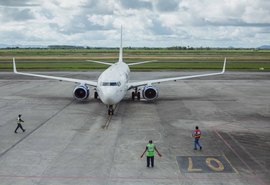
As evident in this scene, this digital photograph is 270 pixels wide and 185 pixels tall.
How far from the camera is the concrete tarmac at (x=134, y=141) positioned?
591 inches

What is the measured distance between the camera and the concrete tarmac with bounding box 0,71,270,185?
15.0 metres

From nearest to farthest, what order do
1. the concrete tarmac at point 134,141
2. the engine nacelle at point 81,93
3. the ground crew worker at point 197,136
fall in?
the concrete tarmac at point 134,141, the ground crew worker at point 197,136, the engine nacelle at point 81,93

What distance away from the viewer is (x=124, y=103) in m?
34.4

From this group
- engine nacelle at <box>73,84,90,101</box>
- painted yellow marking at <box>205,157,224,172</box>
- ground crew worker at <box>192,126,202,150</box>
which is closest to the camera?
painted yellow marking at <box>205,157,224,172</box>

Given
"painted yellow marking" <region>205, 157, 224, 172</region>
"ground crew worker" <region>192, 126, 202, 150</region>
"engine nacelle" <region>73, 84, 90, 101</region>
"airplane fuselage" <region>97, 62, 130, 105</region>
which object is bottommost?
"painted yellow marking" <region>205, 157, 224, 172</region>

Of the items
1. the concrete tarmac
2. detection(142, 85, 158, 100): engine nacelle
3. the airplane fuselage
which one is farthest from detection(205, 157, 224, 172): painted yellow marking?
detection(142, 85, 158, 100): engine nacelle

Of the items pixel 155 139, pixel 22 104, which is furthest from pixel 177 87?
pixel 155 139

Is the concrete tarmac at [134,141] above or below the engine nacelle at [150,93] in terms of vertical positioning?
below

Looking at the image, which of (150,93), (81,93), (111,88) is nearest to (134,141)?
(111,88)

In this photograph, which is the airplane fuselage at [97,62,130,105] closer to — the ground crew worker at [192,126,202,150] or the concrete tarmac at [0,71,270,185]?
the concrete tarmac at [0,71,270,185]

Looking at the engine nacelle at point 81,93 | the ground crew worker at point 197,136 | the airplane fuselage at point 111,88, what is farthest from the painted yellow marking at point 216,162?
the engine nacelle at point 81,93

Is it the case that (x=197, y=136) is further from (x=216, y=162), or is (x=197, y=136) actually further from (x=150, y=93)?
(x=150, y=93)

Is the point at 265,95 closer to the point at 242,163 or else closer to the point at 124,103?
the point at 124,103

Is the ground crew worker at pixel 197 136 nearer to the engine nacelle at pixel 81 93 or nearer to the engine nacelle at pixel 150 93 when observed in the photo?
Result: the engine nacelle at pixel 150 93
